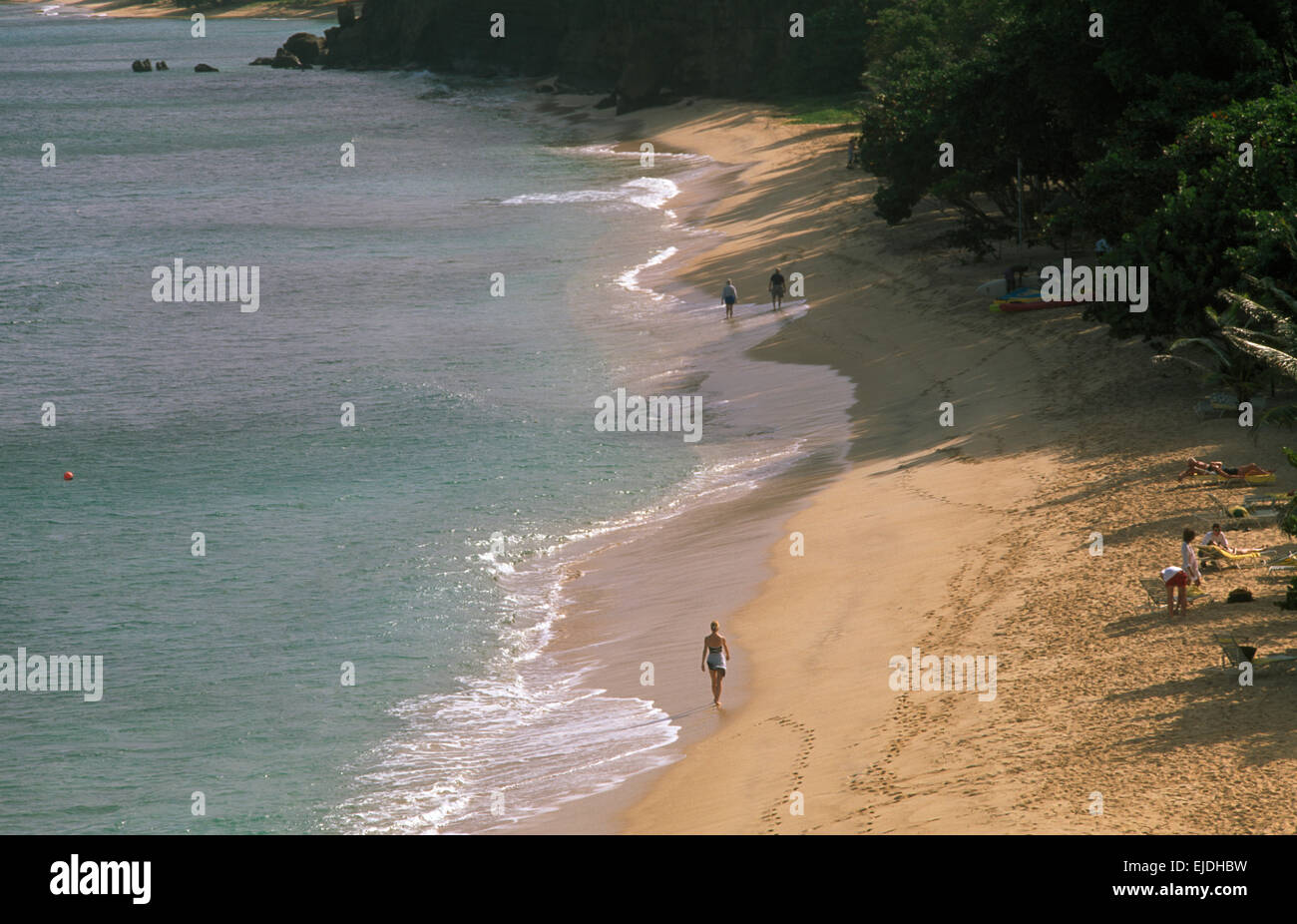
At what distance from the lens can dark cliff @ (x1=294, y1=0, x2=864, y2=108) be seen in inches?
3615

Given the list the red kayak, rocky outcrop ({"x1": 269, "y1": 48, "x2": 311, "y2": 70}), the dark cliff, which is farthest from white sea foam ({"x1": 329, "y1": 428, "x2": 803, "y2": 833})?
rocky outcrop ({"x1": 269, "y1": 48, "x2": 311, "y2": 70})

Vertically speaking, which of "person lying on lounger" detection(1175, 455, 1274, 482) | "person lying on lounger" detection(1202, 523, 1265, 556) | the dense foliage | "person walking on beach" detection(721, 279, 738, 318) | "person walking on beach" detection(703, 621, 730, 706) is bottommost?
"person walking on beach" detection(703, 621, 730, 706)

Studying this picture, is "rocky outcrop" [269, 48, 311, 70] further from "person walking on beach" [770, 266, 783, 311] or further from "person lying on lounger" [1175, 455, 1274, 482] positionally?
"person lying on lounger" [1175, 455, 1274, 482]

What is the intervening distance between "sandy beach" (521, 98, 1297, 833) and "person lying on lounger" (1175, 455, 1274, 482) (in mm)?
315

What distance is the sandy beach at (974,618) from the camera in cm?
1446

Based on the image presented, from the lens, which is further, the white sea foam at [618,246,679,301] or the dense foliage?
the white sea foam at [618,246,679,301]

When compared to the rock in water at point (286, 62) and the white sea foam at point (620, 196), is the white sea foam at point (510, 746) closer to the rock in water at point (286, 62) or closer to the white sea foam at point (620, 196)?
the white sea foam at point (620, 196)

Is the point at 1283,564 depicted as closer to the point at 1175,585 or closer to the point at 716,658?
the point at 1175,585

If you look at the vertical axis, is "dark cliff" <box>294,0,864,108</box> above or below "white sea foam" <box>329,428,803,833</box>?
above

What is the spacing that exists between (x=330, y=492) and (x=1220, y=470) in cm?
1827

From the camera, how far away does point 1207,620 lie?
704 inches

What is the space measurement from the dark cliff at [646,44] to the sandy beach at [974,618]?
57.6 meters

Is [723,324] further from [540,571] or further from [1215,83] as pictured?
[540,571]

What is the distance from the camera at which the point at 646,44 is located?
101188mm
